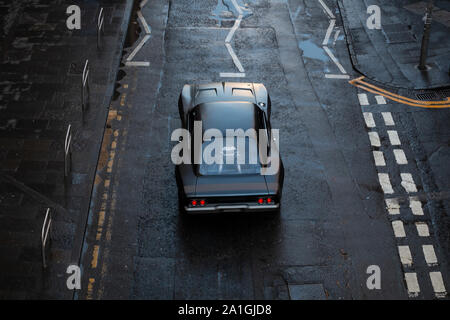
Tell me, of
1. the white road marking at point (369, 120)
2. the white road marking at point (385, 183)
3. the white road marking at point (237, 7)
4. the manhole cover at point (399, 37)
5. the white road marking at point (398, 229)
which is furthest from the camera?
the white road marking at point (237, 7)

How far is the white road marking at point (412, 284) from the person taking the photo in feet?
37.1

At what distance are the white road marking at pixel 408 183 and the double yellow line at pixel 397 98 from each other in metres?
2.89

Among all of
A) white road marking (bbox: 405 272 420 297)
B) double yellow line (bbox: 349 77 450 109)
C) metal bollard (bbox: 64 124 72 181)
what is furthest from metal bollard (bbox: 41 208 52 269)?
double yellow line (bbox: 349 77 450 109)

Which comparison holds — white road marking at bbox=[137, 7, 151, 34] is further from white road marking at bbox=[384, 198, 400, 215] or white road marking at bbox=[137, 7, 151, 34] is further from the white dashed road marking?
white road marking at bbox=[384, 198, 400, 215]

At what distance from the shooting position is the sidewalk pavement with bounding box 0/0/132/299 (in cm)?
1169

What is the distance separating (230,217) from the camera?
12734 millimetres

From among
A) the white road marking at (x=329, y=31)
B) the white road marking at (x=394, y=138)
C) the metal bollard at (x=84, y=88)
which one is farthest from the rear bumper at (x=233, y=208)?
the white road marking at (x=329, y=31)

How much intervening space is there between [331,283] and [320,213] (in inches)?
74.0

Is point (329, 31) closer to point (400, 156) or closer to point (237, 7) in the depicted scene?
point (237, 7)

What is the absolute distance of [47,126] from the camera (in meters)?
15.0

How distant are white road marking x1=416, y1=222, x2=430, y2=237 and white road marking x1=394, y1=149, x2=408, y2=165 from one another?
198 cm

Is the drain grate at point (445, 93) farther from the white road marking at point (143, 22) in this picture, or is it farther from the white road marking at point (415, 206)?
the white road marking at point (143, 22)
